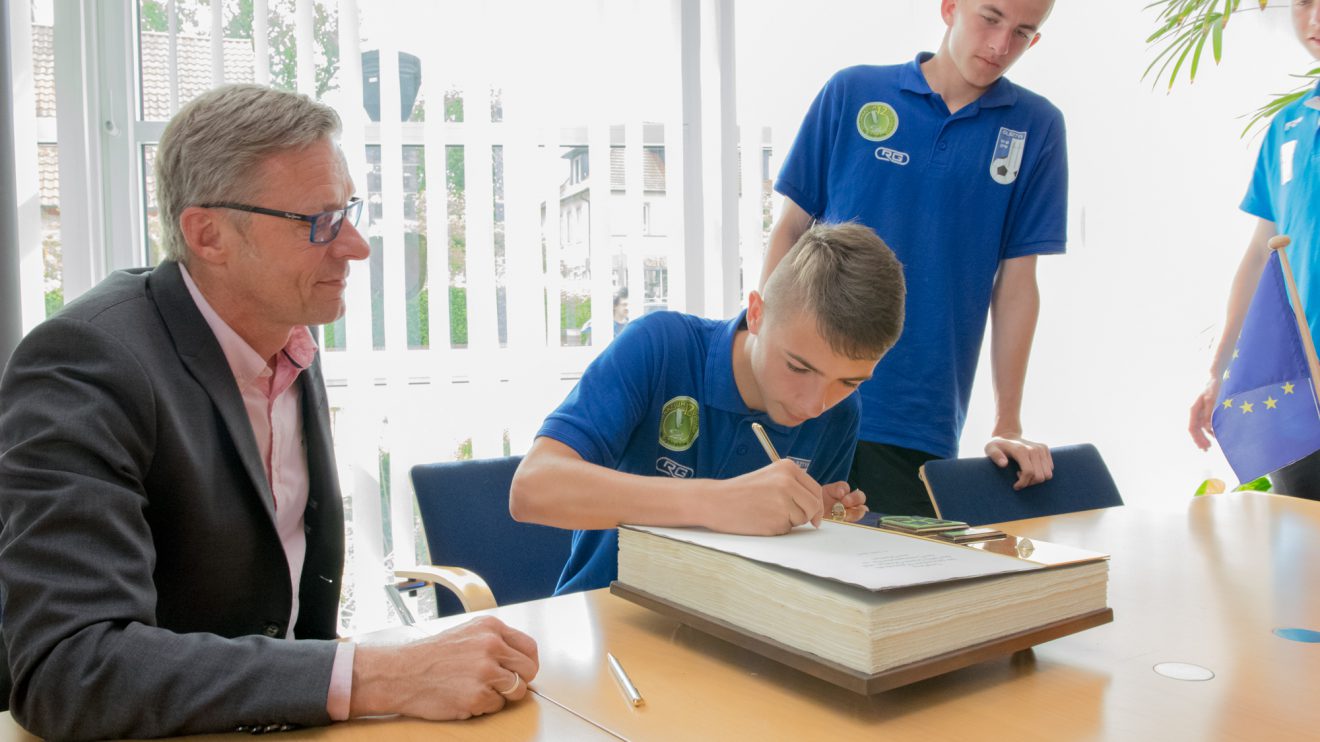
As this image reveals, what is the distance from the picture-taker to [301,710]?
905 mm

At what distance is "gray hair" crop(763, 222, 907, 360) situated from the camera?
4.94ft

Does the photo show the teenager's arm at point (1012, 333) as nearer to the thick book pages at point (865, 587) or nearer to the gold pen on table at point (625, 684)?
the thick book pages at point (865, 587)

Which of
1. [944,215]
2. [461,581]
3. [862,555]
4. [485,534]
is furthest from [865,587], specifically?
[944,215]

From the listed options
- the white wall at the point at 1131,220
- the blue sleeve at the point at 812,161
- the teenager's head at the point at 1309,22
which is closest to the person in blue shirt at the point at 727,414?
the blue sleeve at the point at 812,161

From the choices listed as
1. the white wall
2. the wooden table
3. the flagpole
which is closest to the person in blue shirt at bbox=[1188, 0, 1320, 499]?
the flagpole

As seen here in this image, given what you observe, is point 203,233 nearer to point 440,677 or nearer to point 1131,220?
point 440,677

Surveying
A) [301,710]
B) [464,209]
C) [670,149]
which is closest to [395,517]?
[464,209]

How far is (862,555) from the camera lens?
3.50ft

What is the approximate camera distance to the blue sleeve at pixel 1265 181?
302cm

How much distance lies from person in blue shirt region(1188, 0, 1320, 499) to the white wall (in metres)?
1.15

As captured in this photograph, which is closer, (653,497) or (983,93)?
(653,497)

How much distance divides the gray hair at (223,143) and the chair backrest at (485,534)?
0.76 m

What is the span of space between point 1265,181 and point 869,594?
111 inches

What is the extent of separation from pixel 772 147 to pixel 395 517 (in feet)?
6.13
